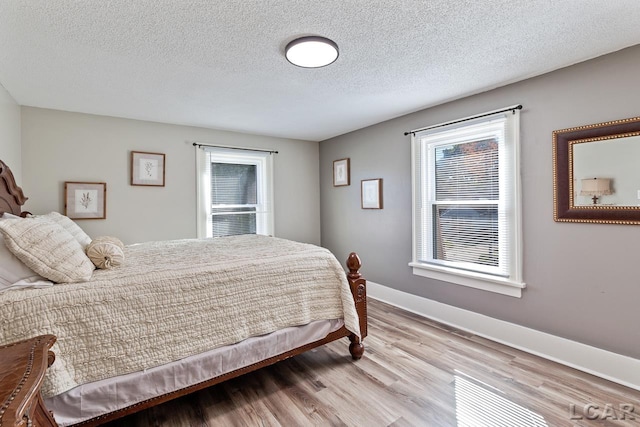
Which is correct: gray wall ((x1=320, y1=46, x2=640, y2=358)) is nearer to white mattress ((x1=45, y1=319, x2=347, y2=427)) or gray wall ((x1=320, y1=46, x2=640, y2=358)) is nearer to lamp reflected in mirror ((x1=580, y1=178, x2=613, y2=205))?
lamp reflected in mirror ((x1=580, y1=178, x2=613, y2=205))

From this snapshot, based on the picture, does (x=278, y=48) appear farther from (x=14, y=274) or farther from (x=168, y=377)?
(x=168, y=377)

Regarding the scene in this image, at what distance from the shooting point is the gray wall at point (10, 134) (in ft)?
8.20

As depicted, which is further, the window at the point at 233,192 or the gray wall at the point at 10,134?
the window at the point at 233,192

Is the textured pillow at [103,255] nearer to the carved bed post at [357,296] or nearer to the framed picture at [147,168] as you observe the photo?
the carved bed post at [357,296]

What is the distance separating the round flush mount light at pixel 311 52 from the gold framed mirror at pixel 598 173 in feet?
6.17

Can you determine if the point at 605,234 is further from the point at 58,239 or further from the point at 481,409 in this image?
the point at 58,239

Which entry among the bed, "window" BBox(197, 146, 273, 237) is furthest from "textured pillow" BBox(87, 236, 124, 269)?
"window" BBox(197, 146, 273, 237)

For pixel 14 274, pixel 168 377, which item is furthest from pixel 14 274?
pixel 168 377

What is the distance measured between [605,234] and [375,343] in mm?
1936

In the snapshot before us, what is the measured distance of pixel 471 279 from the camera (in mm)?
2945

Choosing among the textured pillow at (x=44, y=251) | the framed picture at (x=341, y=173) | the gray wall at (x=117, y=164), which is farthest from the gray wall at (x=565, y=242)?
the textured pillow at (x=44, y=251)

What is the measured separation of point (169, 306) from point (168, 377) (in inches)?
15.5

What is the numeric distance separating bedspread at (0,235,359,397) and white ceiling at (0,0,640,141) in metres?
1.42

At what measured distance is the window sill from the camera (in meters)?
2.65
